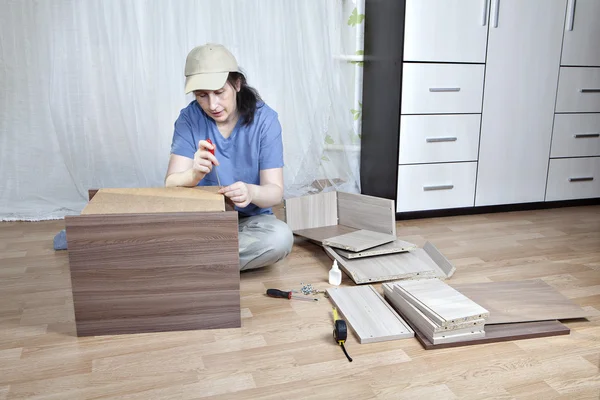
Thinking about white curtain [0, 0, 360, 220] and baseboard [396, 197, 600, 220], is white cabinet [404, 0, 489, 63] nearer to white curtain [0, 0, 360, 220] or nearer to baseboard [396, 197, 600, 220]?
white curtain [0, 0, 360, 220]

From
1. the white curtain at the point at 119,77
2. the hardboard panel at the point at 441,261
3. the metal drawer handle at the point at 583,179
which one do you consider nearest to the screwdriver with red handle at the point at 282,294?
the hardboard panel at the point at 441,261

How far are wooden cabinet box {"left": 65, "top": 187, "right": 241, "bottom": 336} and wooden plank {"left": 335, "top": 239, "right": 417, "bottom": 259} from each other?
1.99 ft

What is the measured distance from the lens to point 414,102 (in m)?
2.44

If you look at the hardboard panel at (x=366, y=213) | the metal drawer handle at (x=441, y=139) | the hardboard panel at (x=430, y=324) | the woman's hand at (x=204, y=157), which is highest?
the woman's hand at (x=204, y=157)

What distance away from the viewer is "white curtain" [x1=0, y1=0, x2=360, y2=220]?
2.41 metres

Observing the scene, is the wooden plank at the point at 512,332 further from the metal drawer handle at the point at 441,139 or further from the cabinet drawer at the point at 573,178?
the cabinet drawer at the point at 573,178

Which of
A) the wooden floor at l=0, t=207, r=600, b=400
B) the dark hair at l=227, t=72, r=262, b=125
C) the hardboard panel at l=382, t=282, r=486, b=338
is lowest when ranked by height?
the wooden floor at l=0, t=207, r=600, b=400

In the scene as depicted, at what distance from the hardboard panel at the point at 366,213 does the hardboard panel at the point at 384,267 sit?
0.17 m

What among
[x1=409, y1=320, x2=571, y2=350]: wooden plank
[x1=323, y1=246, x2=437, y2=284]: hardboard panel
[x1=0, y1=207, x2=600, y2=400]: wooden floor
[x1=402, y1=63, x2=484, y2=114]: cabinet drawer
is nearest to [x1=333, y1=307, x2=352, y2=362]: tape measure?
[x1=0, y1=207, x2=600, y2=400]: wooden floor

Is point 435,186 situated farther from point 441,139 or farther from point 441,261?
point 441,261

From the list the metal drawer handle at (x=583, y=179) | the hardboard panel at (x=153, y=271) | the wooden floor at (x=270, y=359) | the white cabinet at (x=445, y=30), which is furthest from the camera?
the metal drawer handle at (x=583, y=179)

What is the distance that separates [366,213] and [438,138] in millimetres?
631

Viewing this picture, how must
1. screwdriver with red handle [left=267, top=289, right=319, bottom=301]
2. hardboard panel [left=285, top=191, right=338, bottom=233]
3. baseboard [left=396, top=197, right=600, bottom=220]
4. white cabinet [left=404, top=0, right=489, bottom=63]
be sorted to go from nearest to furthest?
screwdriver with red handle [left=267, top=289, right=319, bottom=301] < hardboard panel [left=285, top=191, right=338, bottom=233] < white cabinet [left=404, top=0, right=489, bottom=63] < baseboard [left=396, top=197, right=600, bottom=220]

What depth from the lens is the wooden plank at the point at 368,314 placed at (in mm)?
1407
